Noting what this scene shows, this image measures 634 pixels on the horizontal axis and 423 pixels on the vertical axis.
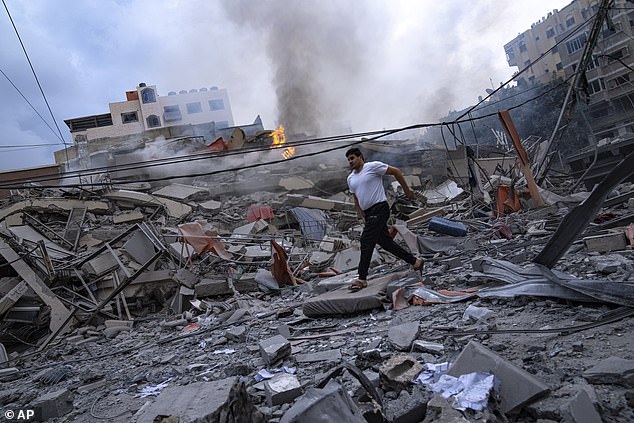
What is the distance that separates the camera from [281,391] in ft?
7.16

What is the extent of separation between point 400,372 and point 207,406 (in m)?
0.95

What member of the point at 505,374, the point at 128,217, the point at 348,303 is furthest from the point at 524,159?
the point at 128,217

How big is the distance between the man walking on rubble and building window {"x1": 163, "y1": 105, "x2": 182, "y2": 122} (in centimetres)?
4492

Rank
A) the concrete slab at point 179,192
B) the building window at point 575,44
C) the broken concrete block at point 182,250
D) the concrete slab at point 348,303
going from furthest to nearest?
the building window at point 575,44, the concrete slab at point 179,192, the broken concrete block at point 182,250, the concrete slab at point 348,303

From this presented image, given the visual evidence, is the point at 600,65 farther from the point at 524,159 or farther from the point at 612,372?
the point at 612,372

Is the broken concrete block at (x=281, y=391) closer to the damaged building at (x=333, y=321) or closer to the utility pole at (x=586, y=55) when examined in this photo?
the damaged building at (x=333, y=321)

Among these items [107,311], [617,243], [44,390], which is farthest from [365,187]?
[107,311]

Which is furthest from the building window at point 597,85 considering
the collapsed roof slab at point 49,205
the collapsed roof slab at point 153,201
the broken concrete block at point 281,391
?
the broken concrete block at point 281,391

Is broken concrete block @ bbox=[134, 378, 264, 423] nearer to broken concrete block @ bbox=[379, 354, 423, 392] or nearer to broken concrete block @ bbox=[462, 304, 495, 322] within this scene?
broken concrete block @ bbox=[379, 354, 423, 392]

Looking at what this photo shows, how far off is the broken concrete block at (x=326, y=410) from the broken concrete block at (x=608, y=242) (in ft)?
13.2

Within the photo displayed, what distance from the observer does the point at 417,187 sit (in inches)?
750

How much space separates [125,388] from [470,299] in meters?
2.82

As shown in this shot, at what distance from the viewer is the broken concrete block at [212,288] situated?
7.75 metres

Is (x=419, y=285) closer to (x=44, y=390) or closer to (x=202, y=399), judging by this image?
(x=202, y=399)
